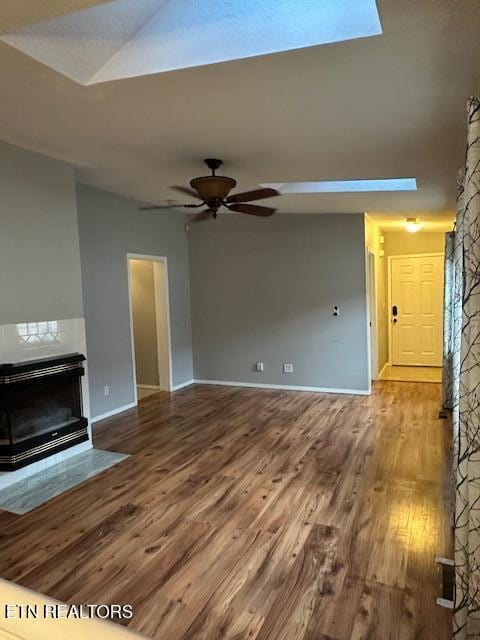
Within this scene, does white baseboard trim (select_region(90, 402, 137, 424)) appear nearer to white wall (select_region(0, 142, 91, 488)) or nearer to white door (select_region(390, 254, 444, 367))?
white wall (select_region(0, 142, 91, 488))

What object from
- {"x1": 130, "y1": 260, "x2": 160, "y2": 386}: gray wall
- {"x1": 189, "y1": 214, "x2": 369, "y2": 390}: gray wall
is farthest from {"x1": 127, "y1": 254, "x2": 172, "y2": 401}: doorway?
{"x1": 189, "y1": 214, "x2": 369, "y2": 390}: gray wall

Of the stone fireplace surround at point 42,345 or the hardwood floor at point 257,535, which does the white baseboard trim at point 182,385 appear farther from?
the stone fireplace surround at point 42,345

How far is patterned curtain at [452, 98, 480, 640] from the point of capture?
162 centimetres

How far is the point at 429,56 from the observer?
177 centimetres

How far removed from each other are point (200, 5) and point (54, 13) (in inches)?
24.8

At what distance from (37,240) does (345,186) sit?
304cm

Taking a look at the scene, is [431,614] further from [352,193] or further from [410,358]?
[410,358]

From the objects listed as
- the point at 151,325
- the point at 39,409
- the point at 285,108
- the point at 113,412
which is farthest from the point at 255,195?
the point at 151,325

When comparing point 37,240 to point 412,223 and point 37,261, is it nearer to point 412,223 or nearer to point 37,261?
point 37,261

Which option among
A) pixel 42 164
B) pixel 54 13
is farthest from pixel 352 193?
pixel 54 13

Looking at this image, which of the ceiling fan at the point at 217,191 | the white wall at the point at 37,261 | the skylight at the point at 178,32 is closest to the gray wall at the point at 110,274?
the white wall at the point at 37,261

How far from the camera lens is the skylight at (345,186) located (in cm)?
422

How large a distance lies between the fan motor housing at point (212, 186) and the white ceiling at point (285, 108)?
23 cm

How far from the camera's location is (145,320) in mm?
6641
